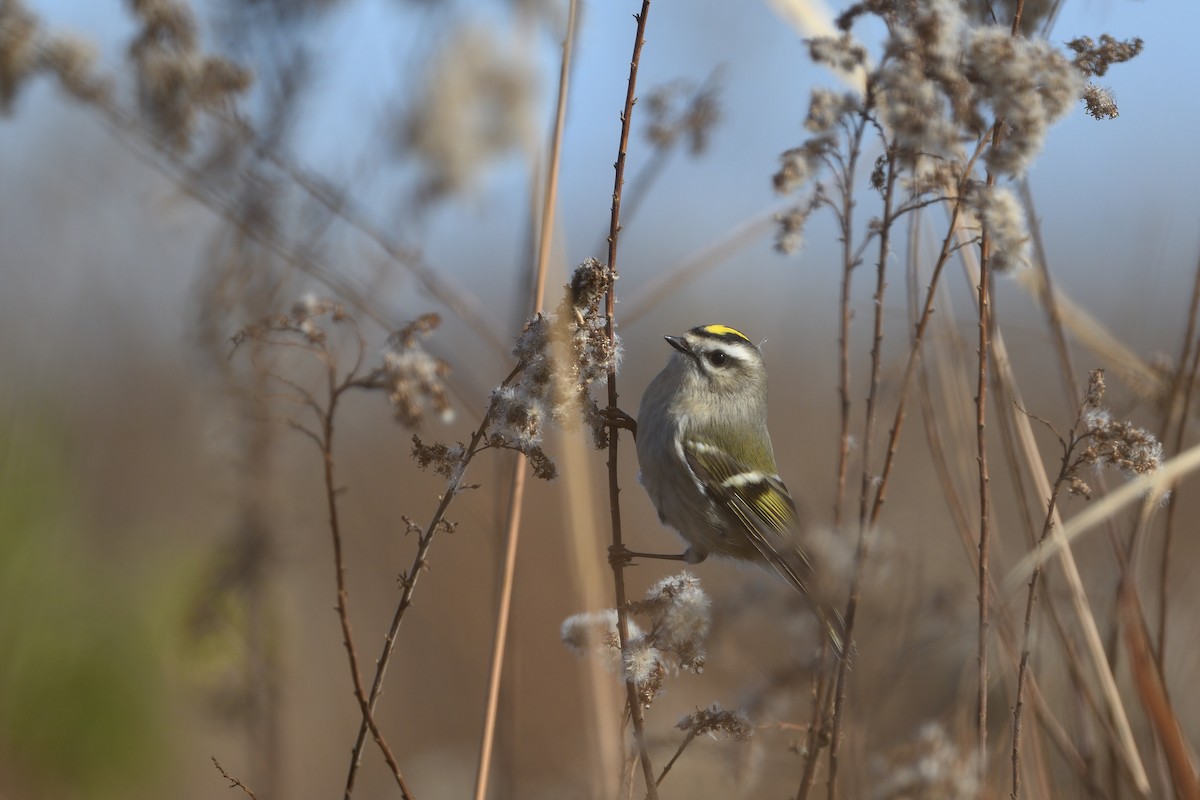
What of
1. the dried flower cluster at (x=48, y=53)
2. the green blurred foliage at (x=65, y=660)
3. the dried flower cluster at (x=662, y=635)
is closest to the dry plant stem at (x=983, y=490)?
the dried flower cluster at (x=662, y=635)

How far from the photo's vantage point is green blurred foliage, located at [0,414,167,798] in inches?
103

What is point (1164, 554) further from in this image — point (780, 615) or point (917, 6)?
point (917, 6)

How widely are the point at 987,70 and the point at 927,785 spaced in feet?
2.63

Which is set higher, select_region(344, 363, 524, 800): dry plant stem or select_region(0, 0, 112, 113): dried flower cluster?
select_region(0, 0, 112, 113): dried flower cluster

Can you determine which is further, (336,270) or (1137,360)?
(336,270)

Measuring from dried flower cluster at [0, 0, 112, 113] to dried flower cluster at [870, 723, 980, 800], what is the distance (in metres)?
2.04

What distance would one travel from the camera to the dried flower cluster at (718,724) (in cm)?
118

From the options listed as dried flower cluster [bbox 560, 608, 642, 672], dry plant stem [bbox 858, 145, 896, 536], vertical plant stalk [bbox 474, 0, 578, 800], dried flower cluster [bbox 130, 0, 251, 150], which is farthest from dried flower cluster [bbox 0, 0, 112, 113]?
dry plant stem [bbox 858, 145, 896, 536]

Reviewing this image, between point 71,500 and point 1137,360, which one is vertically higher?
point 71,500

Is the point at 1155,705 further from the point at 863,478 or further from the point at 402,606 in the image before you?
the point at 402,606

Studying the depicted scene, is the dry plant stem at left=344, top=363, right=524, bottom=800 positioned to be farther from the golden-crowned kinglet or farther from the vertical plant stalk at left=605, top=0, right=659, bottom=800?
the golden-crowned kinglet

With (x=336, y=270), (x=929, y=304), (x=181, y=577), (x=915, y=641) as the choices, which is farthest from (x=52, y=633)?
(x=929, y=304)

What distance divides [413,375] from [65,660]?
231 cm

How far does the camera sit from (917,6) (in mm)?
1206
